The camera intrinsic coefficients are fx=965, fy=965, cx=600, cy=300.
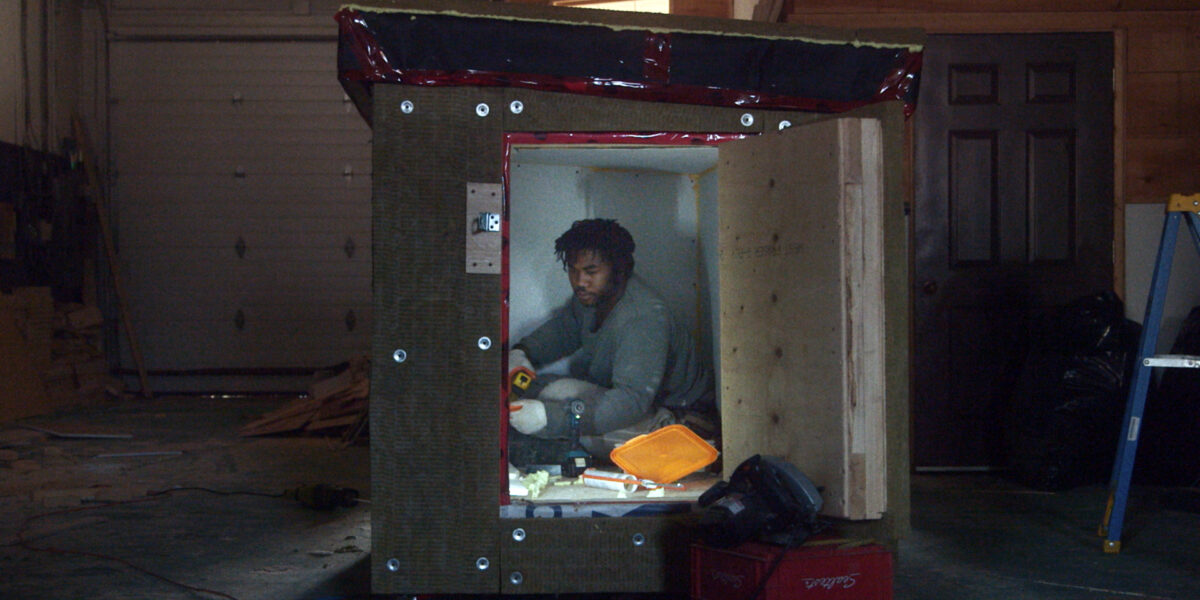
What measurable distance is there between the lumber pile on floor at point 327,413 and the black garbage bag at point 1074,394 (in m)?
4.53

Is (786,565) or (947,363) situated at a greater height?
(947,363)

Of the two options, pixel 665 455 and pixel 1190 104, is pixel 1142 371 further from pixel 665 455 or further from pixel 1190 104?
pixel 1190 104

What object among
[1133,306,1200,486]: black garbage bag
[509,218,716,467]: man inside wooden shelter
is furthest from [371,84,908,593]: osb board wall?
[1133,306,1200,486]: black garbage bag

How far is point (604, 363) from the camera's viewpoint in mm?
4496

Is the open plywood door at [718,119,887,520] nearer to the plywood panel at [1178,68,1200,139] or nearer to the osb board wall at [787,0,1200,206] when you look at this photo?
the osb board wall at [787,0,1200,206]

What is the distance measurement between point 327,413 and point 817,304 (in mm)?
Answer: 5404

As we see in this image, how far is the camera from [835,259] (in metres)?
2.96

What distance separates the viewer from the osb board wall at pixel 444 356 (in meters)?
3.15

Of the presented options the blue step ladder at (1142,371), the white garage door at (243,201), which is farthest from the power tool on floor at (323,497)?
the white garage door at (243,201)

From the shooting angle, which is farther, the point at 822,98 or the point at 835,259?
the point at 822,98

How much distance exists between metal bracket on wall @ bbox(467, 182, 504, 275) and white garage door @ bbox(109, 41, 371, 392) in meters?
7.25

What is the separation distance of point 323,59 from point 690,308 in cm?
700

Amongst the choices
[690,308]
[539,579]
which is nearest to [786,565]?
[539,579]

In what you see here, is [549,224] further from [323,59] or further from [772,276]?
[323,59]
